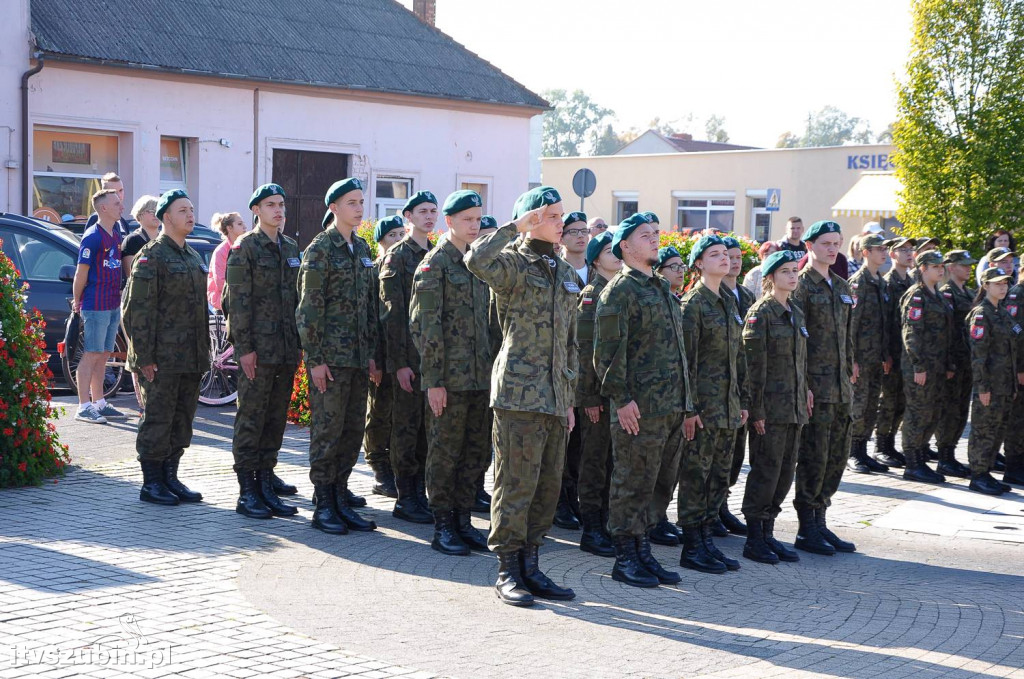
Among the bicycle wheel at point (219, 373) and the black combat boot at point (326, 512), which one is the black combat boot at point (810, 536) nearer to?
the black combat boot at point (326, 512)

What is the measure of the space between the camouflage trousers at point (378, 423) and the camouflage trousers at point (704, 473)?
8.14ft

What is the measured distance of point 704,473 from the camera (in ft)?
26.0

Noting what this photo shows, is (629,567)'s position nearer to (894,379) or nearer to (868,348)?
(868,348)

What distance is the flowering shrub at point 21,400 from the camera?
9.30m

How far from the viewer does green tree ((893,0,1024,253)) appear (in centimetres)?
1773

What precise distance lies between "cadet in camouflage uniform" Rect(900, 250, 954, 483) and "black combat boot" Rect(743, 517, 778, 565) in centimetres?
384

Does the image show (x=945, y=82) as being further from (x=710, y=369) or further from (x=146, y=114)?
(x=146, y=114)

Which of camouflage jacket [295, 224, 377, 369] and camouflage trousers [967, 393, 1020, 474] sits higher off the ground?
camouflage jacket [295, 224, 377, 369]

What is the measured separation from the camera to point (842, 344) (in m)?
8.63

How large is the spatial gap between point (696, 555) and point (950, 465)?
5177 mm

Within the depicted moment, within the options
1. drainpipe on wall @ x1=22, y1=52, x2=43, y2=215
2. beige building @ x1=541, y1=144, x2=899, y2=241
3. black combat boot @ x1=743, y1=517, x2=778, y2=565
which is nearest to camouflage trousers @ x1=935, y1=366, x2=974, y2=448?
black combat boot @ x1=743, y1=517, x2=778, y2=565

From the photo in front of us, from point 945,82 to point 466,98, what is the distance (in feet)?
40.6

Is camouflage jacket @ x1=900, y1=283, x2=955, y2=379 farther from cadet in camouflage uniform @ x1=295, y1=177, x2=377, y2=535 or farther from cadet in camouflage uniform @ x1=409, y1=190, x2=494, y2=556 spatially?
cadet in camouflage uniform @ x1=295, y1=177, x2=377, y2=535

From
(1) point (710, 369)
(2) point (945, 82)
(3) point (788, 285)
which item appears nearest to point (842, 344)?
(3) point (788, 285)
